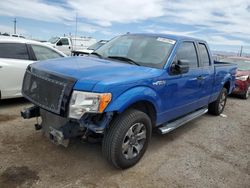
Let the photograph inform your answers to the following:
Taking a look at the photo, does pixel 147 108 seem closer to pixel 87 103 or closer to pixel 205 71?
pixel 87 103

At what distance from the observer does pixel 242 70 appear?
988 cm

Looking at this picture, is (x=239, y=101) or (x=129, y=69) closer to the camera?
(x=129, y=69)

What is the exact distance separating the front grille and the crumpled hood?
86 millimetres

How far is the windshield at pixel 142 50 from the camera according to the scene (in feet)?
13.1

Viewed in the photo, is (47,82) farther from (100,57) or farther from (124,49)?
(124,49)

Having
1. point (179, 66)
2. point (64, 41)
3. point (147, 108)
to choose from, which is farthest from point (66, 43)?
point (147, 108)

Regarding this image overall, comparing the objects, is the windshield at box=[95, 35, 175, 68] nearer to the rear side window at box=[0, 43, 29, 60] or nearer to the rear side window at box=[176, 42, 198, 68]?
the rear side window at box=[176, 42, 198, 68]

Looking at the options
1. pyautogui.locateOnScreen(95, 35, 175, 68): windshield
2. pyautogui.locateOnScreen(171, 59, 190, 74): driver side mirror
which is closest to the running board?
pyautogui.locateOnScreen(171, 59, 190, 74): driver side mirror

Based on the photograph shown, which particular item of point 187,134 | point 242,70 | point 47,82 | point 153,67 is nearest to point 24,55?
point 47,82

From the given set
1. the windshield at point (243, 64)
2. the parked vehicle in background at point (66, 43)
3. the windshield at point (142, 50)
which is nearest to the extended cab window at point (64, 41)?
the parked vehicle in background at point (66, 43)

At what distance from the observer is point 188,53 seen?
15.4 ft

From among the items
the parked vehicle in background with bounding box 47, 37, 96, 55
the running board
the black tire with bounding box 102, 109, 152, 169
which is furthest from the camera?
the parked vehicle in background with bounding box 47, 37, 96, 55

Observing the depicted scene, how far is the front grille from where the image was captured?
298cm

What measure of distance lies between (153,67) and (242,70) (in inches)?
290
